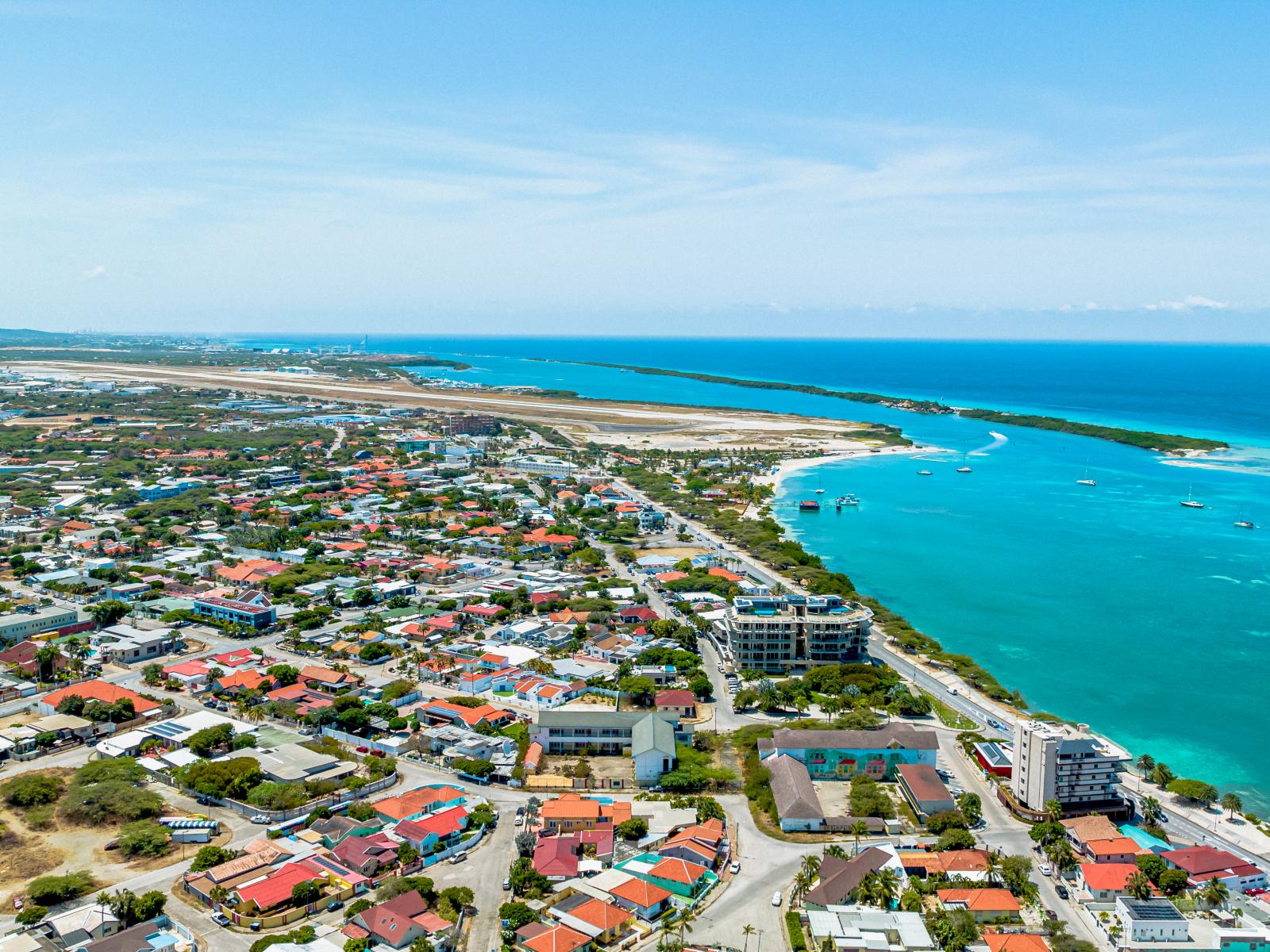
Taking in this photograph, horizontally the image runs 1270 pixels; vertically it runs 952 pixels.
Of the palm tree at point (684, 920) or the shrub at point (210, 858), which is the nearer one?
the palm tree at point (684, 920)

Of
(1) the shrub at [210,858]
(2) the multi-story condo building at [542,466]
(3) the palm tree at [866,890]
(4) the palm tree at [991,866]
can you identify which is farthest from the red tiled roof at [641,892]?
(2) the multi-story condo building at [542,466]

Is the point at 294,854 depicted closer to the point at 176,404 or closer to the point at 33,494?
the point at 33,494

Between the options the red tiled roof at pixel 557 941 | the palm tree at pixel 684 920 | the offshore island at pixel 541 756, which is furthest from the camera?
the offshore island at pixel 541 756

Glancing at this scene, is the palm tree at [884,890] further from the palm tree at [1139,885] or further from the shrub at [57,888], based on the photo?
the shrub at [57,888]

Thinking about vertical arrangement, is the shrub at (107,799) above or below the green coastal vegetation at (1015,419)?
below

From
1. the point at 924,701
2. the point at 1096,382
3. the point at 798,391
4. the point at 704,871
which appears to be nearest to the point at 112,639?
the point at 704,871

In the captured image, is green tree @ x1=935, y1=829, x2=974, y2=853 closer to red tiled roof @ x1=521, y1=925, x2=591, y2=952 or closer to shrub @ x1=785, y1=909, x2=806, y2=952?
shrub @ x1=785, y1=909, x2=806, y2=952

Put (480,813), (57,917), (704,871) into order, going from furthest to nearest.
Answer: (480,813)
(704,871)
(57,917)
